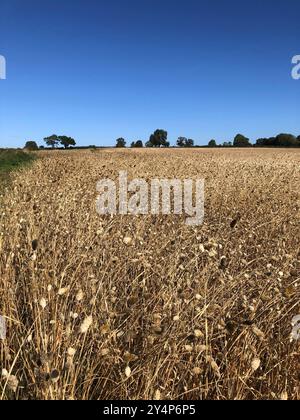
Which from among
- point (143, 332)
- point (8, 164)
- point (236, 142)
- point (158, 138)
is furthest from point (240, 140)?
point (143, 332)

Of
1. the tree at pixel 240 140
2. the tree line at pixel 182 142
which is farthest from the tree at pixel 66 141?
the tree at pixel 240 140

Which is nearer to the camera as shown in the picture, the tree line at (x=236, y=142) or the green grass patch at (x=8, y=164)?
the green grass patch at (x=8, y=164)

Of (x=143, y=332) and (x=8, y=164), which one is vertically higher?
(x=8, y=164)

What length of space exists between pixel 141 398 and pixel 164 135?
110m

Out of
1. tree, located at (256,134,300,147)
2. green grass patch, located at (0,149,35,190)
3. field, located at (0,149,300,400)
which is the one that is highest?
tree, located at (256,134,300,147)

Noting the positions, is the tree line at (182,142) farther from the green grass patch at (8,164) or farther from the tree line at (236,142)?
the green grass patch at (8,164)

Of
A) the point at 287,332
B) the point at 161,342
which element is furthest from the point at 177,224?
the point at 161,342

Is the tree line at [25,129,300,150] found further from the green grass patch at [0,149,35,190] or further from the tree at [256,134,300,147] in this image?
the green grass patch at [0,149,35,190]

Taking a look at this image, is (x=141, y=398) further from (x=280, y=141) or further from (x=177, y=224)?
(x=280, y=141)

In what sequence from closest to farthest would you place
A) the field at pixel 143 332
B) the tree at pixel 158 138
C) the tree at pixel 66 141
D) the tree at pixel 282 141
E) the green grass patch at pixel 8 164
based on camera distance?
the field at pixel 143 332, the green grass patch at pixel 8 164, the tree at pixel 282 141, the tree at pixel 66 141, the tree at pixel 158 138

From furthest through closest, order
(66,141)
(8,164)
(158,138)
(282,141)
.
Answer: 1. (158,138)
2. (66,141)
3. (282,141)
4. (8,164)

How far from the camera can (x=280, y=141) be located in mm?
88250

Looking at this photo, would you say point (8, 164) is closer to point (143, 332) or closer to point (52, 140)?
point (143, 332)

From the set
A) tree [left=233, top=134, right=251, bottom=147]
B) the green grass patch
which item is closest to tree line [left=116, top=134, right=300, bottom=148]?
tree [left=233, top=134, right=251, bottom=147]
